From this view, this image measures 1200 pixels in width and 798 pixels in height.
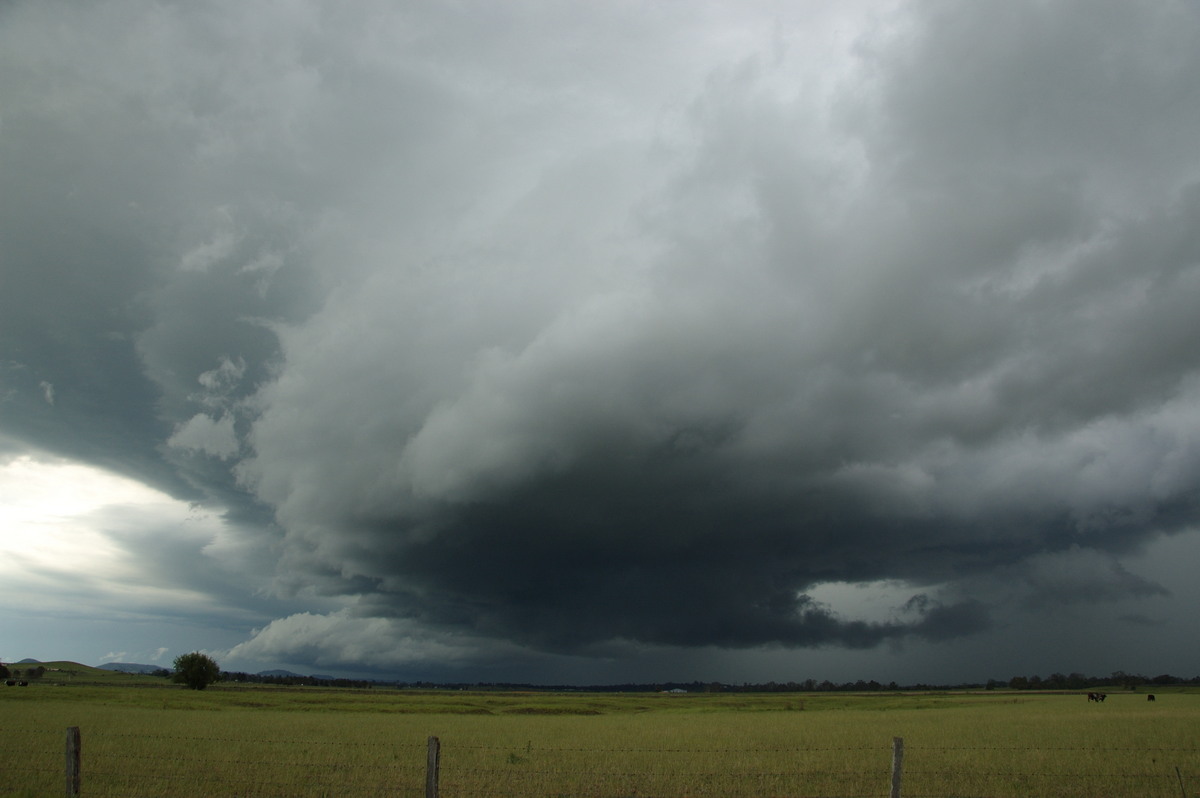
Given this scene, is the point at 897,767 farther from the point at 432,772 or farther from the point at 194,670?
the point at 194,670

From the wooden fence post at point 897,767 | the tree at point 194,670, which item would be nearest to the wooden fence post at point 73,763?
the wooden fence post at point 897,767

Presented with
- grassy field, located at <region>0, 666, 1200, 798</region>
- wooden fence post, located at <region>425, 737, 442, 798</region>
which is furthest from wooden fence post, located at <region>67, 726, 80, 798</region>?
wooden fence post, located at <region>425, 737, 442, 798</region>

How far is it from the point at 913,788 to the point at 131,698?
318 feet

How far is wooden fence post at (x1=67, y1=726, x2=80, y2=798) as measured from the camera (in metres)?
18.0

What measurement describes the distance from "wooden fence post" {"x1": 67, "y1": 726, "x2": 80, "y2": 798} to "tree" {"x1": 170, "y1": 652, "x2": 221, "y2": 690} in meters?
142

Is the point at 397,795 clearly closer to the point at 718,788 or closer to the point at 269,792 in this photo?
the point at 269,792

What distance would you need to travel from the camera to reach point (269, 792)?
21.7 meters

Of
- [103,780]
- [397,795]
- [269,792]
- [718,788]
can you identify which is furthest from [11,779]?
[718,788]

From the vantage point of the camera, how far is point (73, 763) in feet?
59.7

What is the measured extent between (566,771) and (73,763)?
1566 centimetres

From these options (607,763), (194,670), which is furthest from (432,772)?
(194,670)

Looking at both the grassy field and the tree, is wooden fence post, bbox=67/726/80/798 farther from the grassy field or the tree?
the tree

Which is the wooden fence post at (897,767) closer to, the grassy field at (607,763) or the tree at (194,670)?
the grassy field at (607,763)

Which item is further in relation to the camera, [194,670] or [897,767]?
[194,670]
